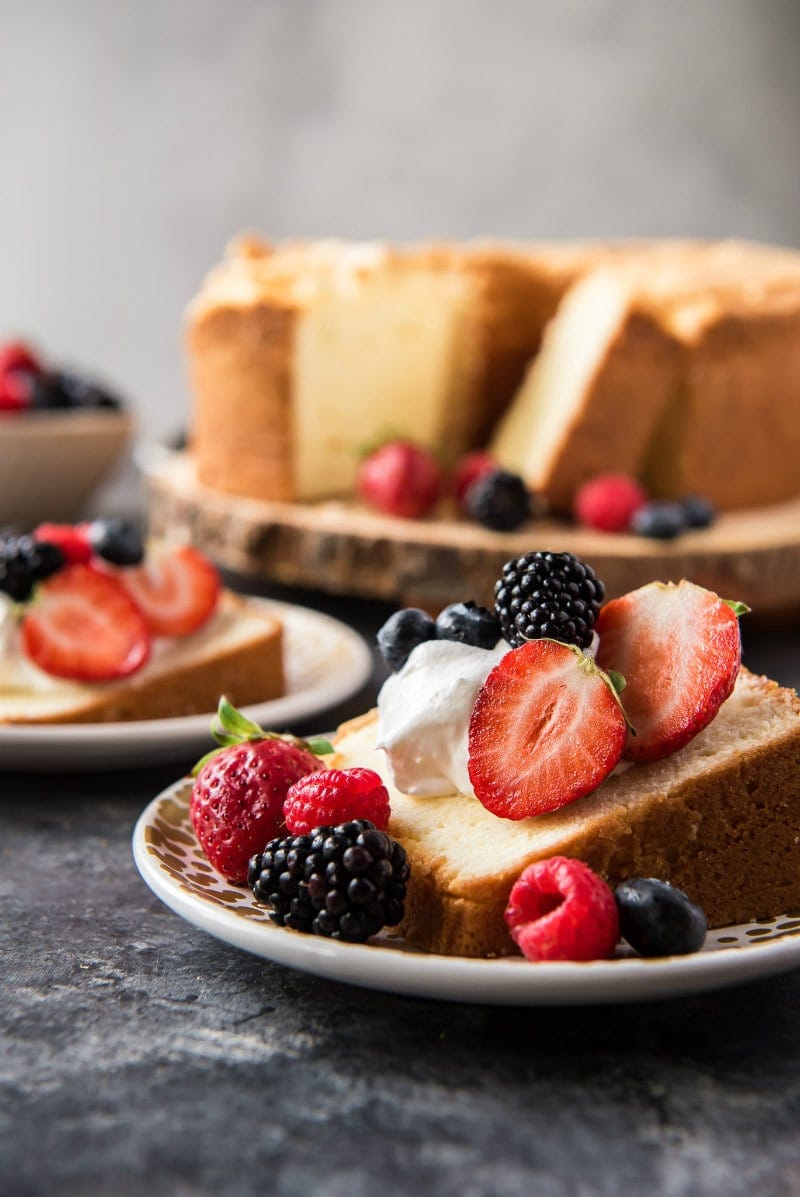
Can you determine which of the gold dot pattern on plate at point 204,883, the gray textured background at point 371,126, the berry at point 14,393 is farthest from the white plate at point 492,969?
the gray textured background at point 371,126

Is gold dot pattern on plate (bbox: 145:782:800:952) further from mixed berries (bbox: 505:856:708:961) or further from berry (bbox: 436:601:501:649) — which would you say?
berry (bbox: 436:601:501:649)

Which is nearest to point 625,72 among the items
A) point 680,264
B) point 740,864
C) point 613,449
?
point 680,264

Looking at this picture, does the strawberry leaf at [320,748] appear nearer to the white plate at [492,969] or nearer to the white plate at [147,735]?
the white plate at [492,969]

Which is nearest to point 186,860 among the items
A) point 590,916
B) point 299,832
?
point 299,832

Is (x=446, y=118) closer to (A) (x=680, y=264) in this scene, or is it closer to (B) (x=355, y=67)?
(B) (x=355, y=67)

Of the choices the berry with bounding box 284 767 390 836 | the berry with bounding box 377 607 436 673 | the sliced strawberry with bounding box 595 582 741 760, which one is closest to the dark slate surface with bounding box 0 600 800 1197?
the berry with bounding box 284 767 390 836
